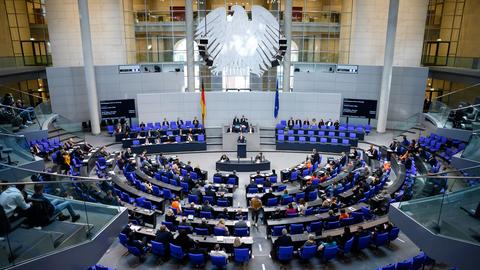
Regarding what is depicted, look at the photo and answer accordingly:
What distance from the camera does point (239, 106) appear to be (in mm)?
25344

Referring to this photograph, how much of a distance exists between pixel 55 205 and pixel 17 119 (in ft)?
34.1

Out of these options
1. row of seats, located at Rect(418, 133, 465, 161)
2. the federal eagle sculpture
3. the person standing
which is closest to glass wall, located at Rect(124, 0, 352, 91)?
the federal eagle sculpture

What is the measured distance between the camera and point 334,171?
17078 millimetres

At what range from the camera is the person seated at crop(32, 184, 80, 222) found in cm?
621

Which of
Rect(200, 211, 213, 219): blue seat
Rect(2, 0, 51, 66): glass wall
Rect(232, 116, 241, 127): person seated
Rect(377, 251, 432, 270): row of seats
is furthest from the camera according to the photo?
Rect(2, 0, 51, 66): glass wall

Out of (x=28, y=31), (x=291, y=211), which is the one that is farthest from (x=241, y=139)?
(x=28, y=31)

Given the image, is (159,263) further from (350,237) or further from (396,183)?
(396,183)

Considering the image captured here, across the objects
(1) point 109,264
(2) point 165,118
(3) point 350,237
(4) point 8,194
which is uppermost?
(4) point 8,194

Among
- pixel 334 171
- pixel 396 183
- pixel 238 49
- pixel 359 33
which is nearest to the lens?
pixel 396 183

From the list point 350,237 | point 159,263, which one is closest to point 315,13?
point 350,237

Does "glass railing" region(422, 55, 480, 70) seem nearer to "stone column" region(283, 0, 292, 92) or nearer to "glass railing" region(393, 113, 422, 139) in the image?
"glass railing" region(393, 113, 422, 139)

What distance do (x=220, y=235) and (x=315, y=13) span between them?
73.4ft

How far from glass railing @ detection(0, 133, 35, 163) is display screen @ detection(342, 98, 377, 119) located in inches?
832

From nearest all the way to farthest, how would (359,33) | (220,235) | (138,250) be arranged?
(138,250) → (220,235) → (359,33)
